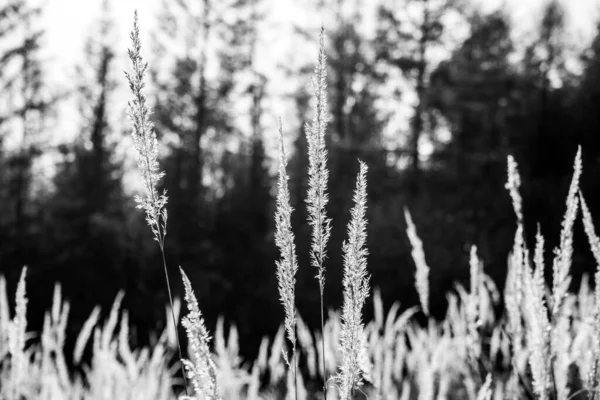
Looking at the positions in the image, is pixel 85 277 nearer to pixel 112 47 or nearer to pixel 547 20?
pixel 112 47

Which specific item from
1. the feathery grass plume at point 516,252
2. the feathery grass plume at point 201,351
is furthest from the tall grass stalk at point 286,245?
the feathery grass plume at point 516,252

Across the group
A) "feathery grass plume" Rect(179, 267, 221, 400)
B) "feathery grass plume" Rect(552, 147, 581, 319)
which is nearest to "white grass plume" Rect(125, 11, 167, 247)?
"feathery grass plume" Rect(179, 267, 221, 400)

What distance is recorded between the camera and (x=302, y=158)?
22.2 metres

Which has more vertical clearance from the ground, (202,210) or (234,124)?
(234,124)

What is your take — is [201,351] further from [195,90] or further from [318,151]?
Result: [195,90]

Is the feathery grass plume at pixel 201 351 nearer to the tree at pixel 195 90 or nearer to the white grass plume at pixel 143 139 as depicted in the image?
the white grass plume at pixel 143 139

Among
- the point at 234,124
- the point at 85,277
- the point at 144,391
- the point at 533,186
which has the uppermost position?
the point at 234,124

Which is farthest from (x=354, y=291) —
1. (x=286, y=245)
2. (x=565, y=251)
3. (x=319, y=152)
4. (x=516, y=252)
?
(x=516, y=252)

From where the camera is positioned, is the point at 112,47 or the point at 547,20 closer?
the point at 112,47

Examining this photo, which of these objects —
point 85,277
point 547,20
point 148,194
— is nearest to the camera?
point 148,194

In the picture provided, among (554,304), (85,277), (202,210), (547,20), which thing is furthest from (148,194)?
(547,20)

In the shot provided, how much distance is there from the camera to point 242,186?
18.3 m

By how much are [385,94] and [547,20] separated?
8.45 meters

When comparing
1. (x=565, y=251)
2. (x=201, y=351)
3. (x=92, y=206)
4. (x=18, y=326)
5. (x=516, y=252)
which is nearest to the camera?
(x=201, y=351)
